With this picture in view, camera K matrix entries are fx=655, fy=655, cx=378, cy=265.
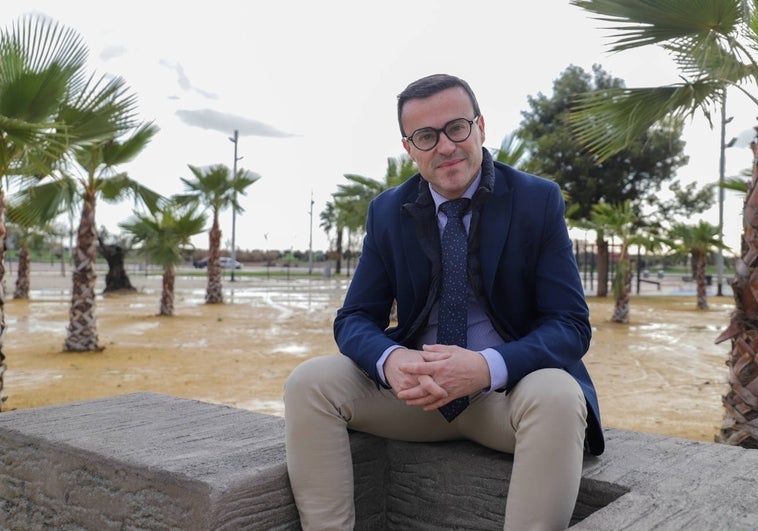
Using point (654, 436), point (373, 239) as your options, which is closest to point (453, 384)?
point (373, 239)

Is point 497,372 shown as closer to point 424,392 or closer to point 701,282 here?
point 424,392

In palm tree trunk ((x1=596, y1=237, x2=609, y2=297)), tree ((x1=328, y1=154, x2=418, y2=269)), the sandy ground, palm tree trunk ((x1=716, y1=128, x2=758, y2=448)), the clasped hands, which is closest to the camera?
the clasped hands

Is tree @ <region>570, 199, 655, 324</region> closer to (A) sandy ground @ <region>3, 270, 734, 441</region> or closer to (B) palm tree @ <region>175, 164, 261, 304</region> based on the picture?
(A) sandy ground @ <region>3, 270, 734, 441</region>

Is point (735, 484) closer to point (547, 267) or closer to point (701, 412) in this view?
point (547, 267)

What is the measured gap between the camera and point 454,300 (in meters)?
1.98

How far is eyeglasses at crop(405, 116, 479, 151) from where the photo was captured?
6.69 feet

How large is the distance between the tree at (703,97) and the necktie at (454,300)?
2499mm

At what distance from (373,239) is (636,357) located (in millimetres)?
8125

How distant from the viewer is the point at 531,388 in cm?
167

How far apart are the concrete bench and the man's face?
85 cm

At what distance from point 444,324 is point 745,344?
2.57 metres

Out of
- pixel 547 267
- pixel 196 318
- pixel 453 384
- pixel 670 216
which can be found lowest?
pixel 196 318

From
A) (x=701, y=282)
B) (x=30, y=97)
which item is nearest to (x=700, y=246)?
(x=701, y=282)

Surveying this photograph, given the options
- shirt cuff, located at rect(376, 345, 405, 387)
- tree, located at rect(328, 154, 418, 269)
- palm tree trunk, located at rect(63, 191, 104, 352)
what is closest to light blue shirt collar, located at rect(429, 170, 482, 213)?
shirt cuff, located at rect(376, 345, 405, 387)
